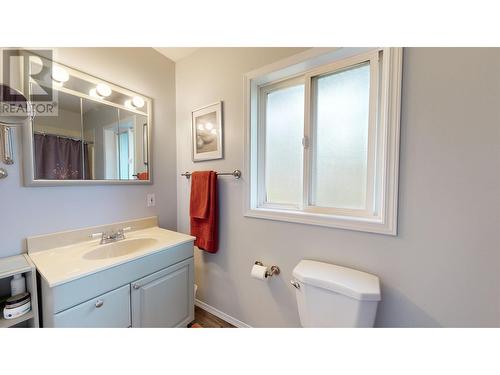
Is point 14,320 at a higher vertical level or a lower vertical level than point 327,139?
lower

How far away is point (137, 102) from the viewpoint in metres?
1.43

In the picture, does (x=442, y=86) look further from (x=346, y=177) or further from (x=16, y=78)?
(x=16, y=78)

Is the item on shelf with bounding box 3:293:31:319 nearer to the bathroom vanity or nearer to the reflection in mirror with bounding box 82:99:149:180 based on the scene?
the bathroom vanity

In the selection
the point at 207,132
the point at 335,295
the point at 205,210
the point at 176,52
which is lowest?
the point at 335,295

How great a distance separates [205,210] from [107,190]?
2.29ft

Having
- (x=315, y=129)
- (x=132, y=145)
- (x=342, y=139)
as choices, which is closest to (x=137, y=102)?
(x=132, y=145)

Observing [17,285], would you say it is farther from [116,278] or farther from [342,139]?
[342,139]

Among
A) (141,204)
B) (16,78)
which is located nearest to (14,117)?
(16,78)

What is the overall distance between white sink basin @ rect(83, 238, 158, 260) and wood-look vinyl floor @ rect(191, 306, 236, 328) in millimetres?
752

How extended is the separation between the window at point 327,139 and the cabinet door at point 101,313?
84 centimetres

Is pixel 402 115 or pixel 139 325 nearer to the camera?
pixel 402 115

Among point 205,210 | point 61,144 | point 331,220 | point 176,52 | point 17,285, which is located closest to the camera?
point 17,285
